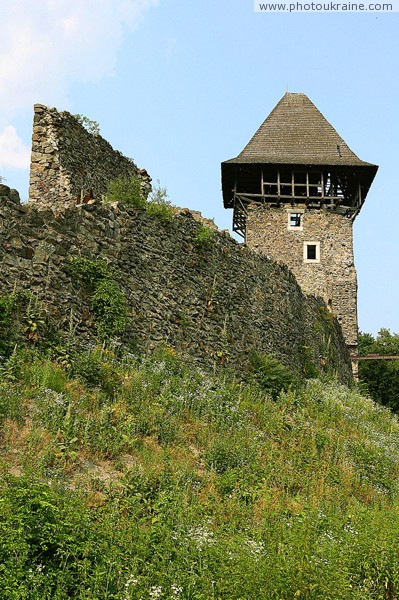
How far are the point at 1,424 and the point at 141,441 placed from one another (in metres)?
1.50

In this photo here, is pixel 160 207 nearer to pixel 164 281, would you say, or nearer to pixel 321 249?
pixel 164 281

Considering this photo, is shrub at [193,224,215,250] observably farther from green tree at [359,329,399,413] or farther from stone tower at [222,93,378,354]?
green tree at [359,329,399,413]

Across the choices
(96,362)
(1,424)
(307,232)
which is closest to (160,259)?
(96,362)

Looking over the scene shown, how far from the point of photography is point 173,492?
20.2ft

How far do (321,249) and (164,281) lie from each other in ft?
59.3

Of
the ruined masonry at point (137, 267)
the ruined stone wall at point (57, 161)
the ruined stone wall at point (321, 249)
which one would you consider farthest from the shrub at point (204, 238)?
the ruined stone wall at point (321, 249)

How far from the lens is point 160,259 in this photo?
11.0 meters

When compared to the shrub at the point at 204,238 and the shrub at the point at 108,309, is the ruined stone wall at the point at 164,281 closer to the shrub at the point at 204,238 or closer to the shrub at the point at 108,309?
the shrub at the point at 204,238

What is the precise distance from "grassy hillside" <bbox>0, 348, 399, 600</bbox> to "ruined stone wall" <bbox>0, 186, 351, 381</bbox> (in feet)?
2.48

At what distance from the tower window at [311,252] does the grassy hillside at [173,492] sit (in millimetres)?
18267

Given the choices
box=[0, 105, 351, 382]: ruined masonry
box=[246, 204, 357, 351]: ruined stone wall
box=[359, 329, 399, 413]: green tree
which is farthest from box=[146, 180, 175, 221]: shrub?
box=[359, 329, 399, 413]: green tree

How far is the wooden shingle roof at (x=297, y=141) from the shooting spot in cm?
2947

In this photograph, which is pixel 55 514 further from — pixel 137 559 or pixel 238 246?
pixel 238 246

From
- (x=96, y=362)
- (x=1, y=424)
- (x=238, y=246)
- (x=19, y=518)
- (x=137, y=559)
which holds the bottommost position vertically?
(x=137, y=559)
